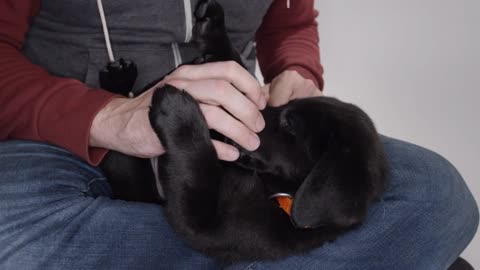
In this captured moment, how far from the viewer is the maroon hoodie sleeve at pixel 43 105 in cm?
79

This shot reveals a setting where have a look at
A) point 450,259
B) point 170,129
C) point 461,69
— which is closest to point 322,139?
point 170,129

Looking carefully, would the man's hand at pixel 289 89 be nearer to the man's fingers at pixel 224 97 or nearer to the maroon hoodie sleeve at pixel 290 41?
the maroon hoodie sleeve at pixel 290 41

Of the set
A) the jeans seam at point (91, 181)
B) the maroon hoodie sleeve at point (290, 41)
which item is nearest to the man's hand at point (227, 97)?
the jeans seam at point (91, 181)

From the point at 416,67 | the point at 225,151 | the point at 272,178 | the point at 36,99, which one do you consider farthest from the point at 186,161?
the point at 416,67

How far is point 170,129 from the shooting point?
2.45 feet

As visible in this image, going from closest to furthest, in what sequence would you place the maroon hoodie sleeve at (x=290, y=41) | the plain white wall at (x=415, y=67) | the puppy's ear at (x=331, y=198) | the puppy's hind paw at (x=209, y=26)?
the puppy's ear at (x=331, y=198) → the puppy's hind paw at (x=209, y=26) → the maroon hoodie sleeve at (x=290, y=41) → the plain white wall at (x=415, y=67)

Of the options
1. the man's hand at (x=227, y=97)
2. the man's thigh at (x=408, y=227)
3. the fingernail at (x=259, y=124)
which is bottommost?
the man's thigh at (x=408, y=227)

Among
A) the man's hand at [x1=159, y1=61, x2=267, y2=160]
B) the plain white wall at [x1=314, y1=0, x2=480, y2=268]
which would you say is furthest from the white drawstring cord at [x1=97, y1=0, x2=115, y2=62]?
the plain white wall at [x1=314, y1=0, x2=480, y2=268]

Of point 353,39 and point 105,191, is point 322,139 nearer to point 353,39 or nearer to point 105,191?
point 105,191

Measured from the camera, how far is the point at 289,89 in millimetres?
1043

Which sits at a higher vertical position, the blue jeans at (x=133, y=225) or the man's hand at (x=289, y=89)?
the man's hand at (x=289, y=89)

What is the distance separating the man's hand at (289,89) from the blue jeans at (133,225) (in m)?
0.25

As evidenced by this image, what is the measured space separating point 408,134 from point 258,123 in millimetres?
1009

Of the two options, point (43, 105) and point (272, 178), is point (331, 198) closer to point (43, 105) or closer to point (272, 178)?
point (272, 178)
